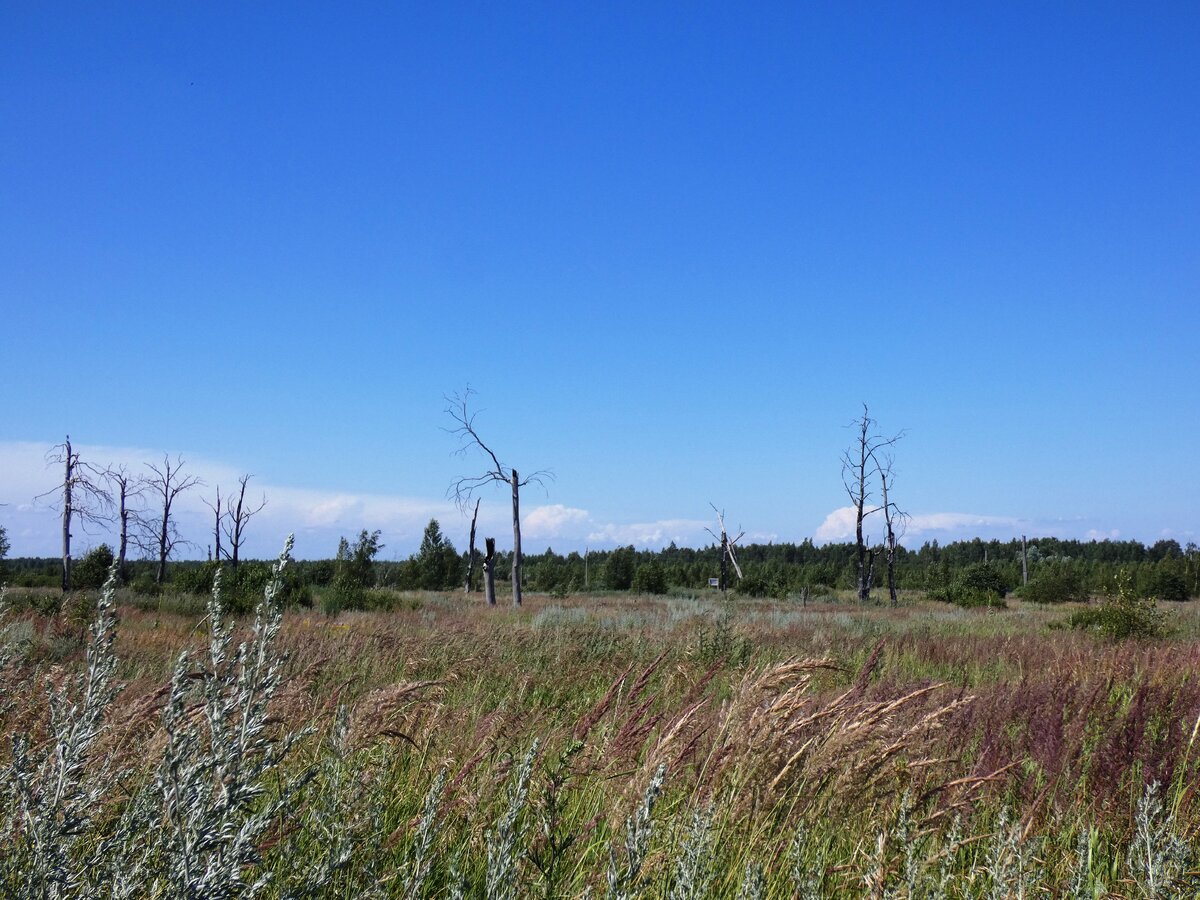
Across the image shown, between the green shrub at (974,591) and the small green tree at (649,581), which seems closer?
the green shrub at (974,591)

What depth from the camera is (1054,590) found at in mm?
42094

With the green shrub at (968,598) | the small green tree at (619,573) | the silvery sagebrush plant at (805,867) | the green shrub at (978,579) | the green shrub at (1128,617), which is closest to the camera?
the silvery sagebrush plant at (805,867)

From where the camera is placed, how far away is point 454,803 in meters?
2.74

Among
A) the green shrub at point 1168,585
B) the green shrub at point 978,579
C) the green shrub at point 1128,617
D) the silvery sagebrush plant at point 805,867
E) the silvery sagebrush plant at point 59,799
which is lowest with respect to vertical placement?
the green shrub at point 1168,585

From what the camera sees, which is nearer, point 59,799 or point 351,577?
point 59,799

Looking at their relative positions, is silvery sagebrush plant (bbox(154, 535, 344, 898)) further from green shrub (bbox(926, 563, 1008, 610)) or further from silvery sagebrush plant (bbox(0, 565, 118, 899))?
green shrub (bbox(926, 563, 1008, 610))

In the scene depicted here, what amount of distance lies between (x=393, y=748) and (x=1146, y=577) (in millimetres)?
61860

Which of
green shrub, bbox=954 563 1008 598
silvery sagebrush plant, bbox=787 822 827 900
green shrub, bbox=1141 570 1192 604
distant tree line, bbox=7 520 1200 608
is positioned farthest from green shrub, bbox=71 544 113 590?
green shrub, bbox=1141 570 1192 604

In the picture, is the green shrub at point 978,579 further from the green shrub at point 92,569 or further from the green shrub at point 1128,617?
the green shrub at point 92,569

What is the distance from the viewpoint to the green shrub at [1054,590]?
4222cm

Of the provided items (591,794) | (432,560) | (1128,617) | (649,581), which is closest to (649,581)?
(649,581)

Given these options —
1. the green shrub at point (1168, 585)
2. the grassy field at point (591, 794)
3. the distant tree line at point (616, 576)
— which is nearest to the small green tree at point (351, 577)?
the distant tree line at point (616, 576)

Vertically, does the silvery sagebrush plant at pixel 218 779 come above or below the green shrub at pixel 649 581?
above

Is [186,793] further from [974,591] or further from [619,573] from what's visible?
[619,573]
